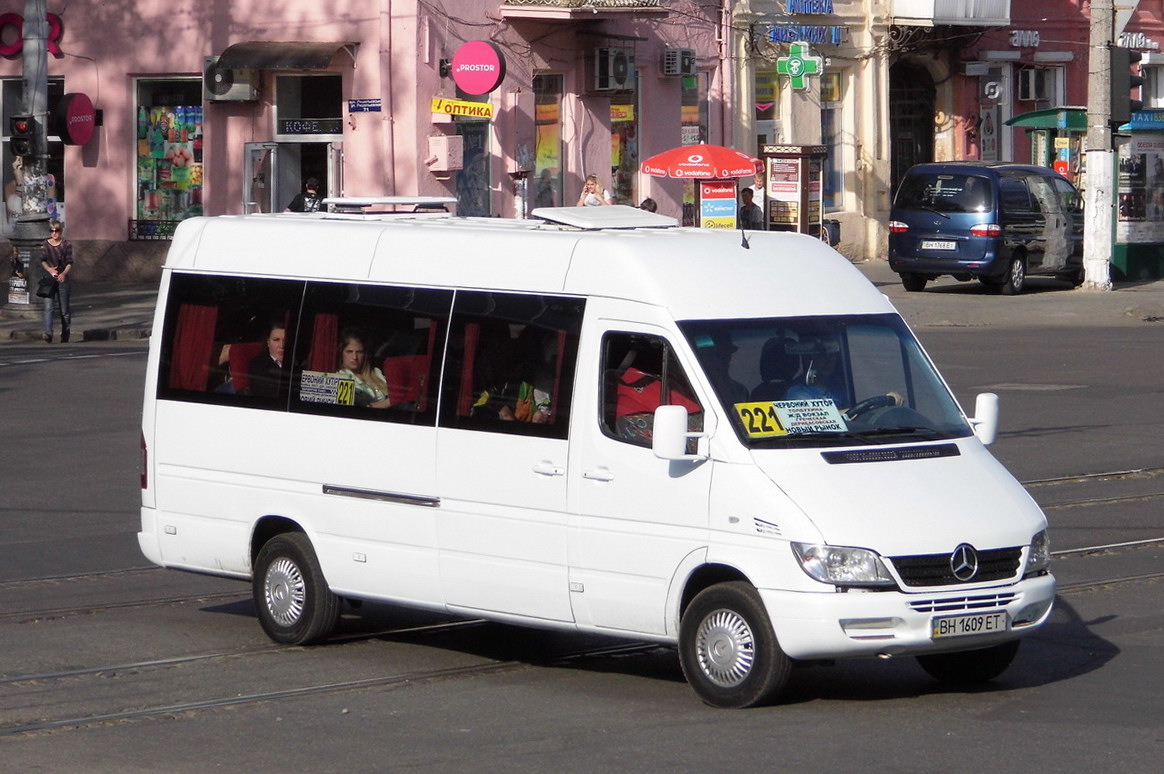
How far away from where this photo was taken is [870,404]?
8430 millimetres

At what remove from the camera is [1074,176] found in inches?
1631

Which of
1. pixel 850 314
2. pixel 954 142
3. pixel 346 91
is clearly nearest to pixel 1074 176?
pixel 954 142

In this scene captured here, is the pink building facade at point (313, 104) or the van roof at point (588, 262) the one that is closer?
the van roof at point (588, 262)

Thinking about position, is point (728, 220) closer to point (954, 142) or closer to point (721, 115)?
point (721, 115)

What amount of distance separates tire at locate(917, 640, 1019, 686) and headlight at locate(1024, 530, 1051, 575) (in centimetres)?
38

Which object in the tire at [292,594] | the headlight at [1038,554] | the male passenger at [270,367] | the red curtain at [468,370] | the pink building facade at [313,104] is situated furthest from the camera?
the pink building facade at [313,104]

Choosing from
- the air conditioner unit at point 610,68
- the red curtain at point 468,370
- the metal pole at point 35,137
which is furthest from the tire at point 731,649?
the air conditioner unit at point 610,68

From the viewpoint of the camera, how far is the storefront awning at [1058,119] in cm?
3772

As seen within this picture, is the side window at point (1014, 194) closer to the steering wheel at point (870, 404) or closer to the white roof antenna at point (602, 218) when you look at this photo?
the white roof antenna at point (602, 218)

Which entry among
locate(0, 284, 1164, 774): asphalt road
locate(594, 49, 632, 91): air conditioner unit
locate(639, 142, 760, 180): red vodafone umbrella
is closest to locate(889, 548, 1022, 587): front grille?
locate(0, 284, 1164, 774): asphalt road

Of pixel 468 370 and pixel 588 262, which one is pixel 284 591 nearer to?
pixel 468 370

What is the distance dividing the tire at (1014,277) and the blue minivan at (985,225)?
0.02 meters

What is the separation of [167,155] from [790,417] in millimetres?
27363

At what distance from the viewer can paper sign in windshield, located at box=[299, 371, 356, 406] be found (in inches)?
371
